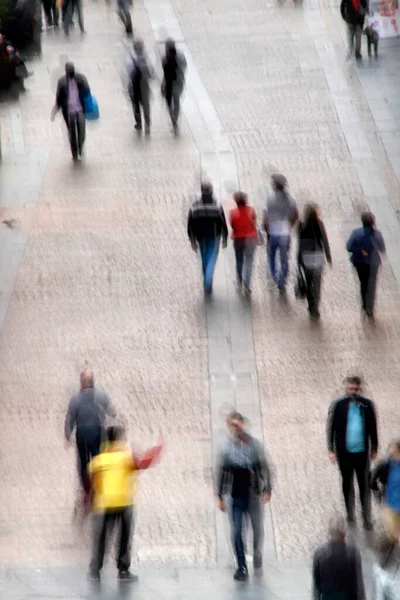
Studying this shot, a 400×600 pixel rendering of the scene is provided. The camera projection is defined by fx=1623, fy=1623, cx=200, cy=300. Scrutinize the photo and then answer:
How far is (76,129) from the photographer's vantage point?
23703 millimetres

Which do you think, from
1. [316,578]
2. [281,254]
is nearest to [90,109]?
[281,254]

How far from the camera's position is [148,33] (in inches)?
1231

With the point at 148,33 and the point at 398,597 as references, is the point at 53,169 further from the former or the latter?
the point at 398,597

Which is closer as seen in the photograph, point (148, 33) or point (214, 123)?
point (214, 123)

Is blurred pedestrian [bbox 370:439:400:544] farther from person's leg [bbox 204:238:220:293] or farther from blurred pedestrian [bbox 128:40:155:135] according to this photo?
blurred pedestrian [bbox 128:40:155:135]

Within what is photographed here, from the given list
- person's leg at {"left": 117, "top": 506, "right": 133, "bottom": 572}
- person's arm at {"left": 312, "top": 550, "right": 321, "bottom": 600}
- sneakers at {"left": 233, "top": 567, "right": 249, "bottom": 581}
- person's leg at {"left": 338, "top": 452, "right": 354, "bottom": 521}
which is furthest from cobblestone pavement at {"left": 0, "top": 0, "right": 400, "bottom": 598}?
person's arm at {"left": 312, "top": 550, "right": 321, "bottom": 600}

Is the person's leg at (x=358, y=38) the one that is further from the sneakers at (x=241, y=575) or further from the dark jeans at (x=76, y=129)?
the sneakers at (x=241, y=575)

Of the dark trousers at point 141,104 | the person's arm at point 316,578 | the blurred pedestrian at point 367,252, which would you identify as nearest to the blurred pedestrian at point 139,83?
the dark trousers at point 141,104

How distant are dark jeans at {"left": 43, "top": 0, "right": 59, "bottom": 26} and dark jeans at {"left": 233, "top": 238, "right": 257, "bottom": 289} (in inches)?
577

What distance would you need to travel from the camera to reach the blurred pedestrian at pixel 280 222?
60.8ft

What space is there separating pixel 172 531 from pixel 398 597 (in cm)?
461

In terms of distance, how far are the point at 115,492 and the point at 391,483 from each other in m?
2.08

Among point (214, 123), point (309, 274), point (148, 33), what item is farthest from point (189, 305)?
point (148, 33)

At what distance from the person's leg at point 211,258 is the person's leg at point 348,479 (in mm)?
5591
